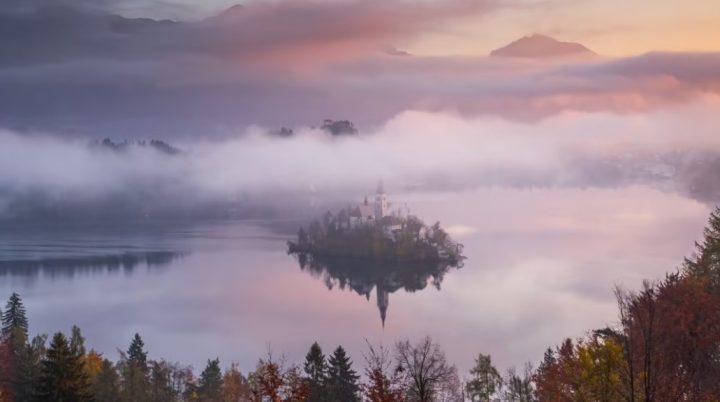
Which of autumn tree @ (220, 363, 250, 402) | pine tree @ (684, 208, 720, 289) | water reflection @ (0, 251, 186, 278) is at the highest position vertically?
water reflection @ (0, 251, 186, 278)

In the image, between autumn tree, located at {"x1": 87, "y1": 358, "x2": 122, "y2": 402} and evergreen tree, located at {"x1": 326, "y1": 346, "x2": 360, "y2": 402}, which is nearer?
evergreen tree, located at {"x1": 326, "y1": 346, "x2": 360, "y2": 402}

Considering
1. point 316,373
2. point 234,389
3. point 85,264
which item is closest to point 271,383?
point 316,373

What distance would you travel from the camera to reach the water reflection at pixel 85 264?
29.3 meters

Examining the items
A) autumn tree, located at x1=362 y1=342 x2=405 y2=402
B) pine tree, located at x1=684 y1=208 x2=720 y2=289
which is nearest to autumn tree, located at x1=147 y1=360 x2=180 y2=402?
autumn tree, located at x1=362 y1=342 x2=405 y2=402

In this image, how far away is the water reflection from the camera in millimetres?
29297

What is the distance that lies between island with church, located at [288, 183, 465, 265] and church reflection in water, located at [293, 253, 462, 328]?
1.28ft

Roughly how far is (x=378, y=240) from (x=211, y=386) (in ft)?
58.3

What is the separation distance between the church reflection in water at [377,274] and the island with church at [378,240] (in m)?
0.39

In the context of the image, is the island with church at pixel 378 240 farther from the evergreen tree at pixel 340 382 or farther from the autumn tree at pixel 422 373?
the autumn tree at pixel 422 373

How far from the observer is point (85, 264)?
31.4 meters

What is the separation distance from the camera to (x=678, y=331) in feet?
15.5

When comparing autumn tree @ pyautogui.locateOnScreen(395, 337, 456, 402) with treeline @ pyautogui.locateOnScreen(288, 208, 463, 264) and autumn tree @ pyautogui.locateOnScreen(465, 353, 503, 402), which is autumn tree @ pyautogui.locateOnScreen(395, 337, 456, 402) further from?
treeline @ pyautogui.locateOnScreen(288, 208, 463, 264)

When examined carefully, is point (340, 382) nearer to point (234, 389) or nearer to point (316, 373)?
point (316, 373)

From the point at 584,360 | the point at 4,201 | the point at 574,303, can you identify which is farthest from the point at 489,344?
the point at 4,201
